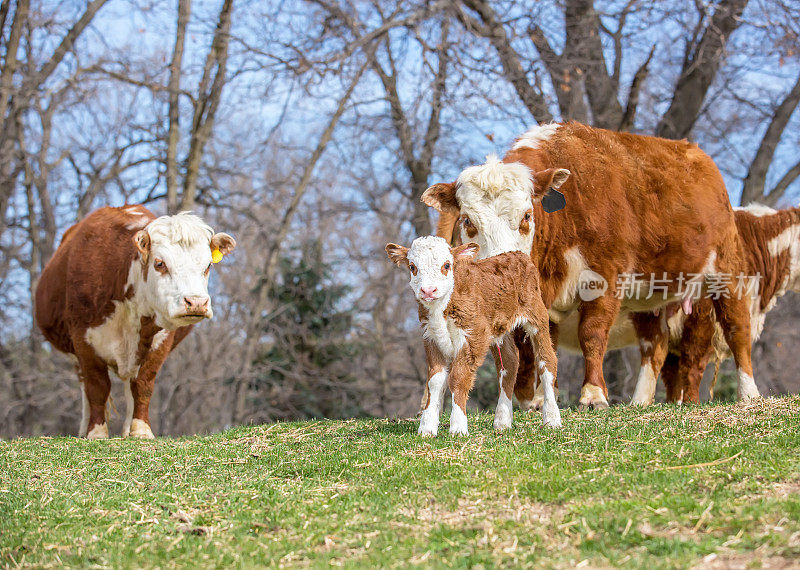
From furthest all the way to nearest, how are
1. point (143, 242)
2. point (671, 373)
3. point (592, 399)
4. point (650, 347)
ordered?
point (671, 373), point (650, 347), point (143, 242), point (592, 399)

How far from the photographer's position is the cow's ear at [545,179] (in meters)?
8.02

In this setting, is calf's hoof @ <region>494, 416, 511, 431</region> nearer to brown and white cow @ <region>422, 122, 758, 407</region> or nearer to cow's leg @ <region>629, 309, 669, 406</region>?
brown and white cow @ <region>422, 122, 758, 407</region>

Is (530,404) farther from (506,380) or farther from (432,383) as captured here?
(432,383)

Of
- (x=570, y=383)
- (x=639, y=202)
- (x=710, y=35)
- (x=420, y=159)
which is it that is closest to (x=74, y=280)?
(x=639, y=202)

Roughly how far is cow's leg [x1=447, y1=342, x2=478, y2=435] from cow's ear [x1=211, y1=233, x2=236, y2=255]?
400cm

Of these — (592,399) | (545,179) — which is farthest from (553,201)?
(592,399)

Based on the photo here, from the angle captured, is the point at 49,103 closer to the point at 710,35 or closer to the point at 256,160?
the point at 256,160

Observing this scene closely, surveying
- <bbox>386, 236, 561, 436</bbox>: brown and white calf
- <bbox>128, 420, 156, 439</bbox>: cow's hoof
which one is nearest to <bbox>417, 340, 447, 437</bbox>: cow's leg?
<bbox>386, 236, 561, 436</bbox>: brown and white calf

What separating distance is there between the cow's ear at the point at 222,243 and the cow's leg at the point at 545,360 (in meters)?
3.92

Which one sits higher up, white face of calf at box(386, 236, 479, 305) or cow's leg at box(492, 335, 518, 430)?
white face of calf at box(386, 236, 479, 305)

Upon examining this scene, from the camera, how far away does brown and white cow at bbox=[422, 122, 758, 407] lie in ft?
25.8

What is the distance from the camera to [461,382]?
6.01 m

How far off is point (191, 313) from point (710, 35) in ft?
39.0

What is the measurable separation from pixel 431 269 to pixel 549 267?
290 cm
